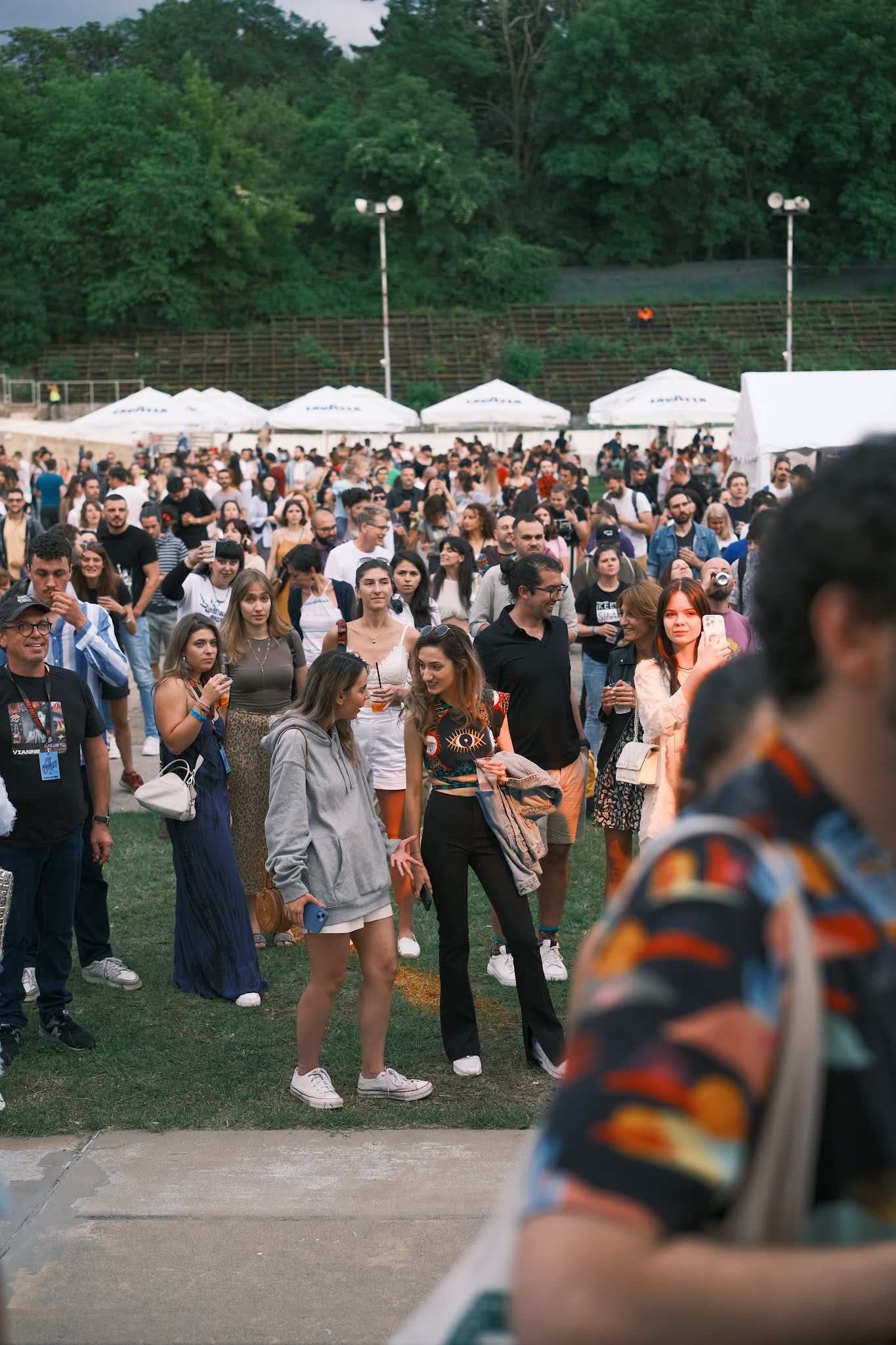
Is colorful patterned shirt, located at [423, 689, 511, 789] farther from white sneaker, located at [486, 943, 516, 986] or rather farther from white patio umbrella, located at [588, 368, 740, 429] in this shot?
white patio umbrella, located at [588, 368, 740, 429]

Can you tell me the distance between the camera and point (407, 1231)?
4566 millimetres

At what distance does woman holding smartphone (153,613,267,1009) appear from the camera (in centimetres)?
667

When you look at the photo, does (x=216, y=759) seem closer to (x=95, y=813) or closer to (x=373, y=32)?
(x=95, y=813)

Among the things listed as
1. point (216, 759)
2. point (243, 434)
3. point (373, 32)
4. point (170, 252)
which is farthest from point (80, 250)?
point (216, 759)

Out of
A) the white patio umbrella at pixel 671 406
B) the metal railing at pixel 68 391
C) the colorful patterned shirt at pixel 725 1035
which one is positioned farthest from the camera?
the metal railing at pixel 68 391

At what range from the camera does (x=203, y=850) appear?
6734 millimetres

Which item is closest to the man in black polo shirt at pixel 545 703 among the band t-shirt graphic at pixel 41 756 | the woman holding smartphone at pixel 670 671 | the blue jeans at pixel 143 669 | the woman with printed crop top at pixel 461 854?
the woman holding smartphone at pixel 670 671

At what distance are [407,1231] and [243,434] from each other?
44.5 metres

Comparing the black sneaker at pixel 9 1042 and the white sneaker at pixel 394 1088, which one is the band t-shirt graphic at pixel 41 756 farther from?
the white sneaker at pixel 394 1088

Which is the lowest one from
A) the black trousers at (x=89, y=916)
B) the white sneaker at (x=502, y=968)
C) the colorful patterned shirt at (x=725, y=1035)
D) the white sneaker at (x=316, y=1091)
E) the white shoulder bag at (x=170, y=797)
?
the white sneaker at (x=502, y=968)

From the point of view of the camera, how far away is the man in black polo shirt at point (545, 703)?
6.84 metres

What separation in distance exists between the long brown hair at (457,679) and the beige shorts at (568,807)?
2.47 feet

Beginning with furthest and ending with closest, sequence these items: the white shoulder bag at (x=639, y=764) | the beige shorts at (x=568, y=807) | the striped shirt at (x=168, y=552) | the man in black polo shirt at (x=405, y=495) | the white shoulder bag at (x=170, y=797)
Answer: the man in black polo shirt at (x=405, y=495) → the striped shirt at (x=168, y=552) → the beige shorts at (x=568, y=807) → the white shoulder bag at (x=170, y=797) → the white shoulder bag at (x=639, y=764)

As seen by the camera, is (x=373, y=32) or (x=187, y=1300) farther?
(x=373, y=32)
